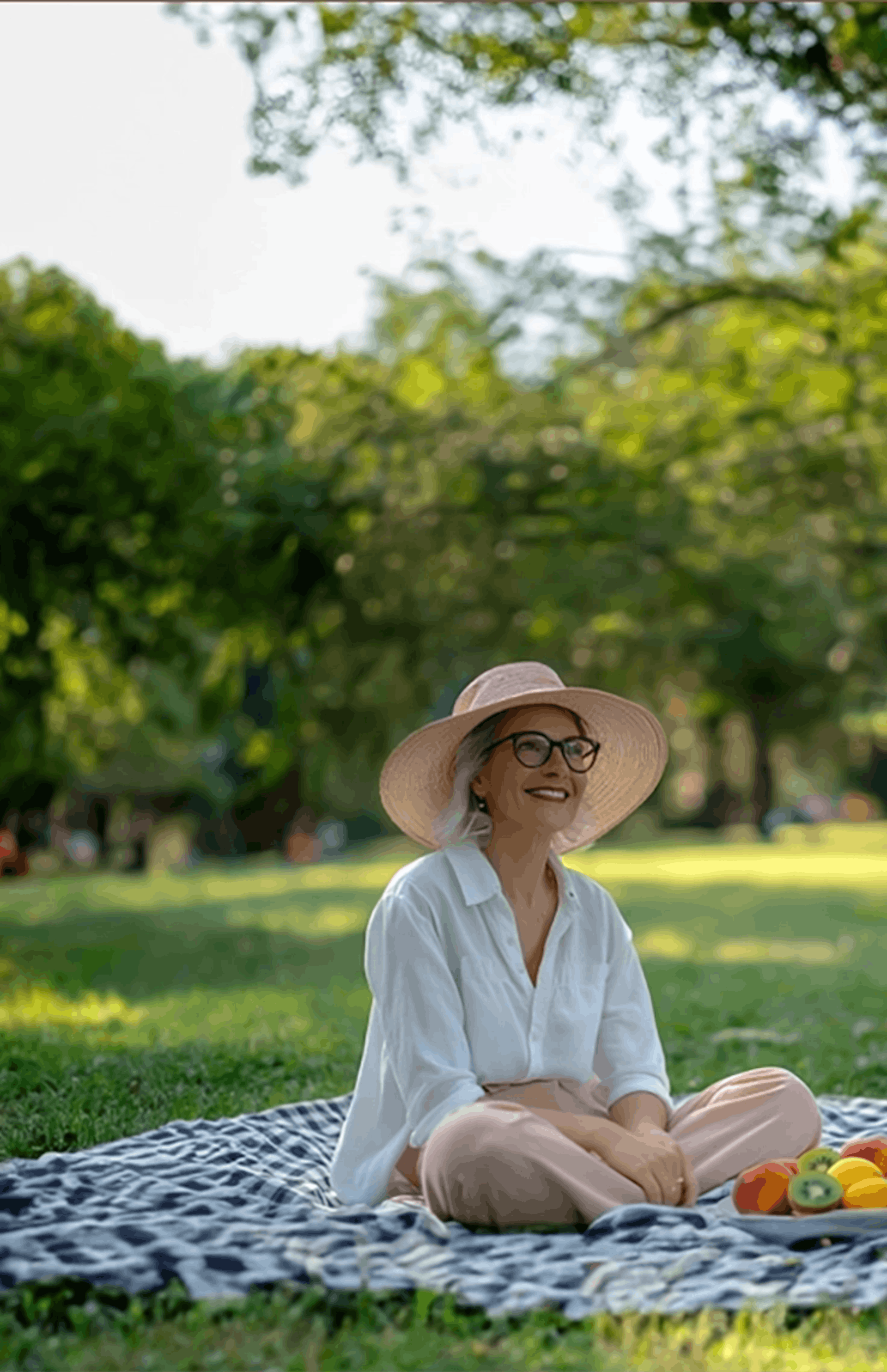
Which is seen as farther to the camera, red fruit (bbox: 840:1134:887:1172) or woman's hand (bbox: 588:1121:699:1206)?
red fruit (bbox: 840:1134:887:1172)

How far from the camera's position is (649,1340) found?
3074mm

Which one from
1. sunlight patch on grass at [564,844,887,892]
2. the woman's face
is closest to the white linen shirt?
the woman's face

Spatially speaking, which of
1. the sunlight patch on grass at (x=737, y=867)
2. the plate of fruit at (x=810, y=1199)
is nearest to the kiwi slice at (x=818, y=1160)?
the plate of fruit at (x=810, y=1199)

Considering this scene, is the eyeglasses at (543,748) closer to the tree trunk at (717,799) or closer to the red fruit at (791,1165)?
the red fruit at (791,1165)

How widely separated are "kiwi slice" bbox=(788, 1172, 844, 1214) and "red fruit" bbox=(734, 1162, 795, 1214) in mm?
68

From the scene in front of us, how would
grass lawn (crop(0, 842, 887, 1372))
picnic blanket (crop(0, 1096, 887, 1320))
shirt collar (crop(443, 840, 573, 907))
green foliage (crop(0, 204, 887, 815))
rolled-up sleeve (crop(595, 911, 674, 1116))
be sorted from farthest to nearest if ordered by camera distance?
green foliage (crop(0, 204, 887, 815)) < rolled-up sleeve (crop(595, 911, 674, 1116)) < shirt collar (crop(443, 840, 573, 907)) < picnic blanket (crop(0, 1096, 887, 1320)) < grass lawn (crop(0, 842, 887, 1372))

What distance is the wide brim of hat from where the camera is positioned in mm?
4516

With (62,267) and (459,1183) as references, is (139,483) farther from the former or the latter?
(459,1183)

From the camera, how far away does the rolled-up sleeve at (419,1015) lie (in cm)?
409

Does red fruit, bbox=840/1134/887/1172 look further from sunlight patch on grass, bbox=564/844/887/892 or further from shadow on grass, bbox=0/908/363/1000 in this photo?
sunlight patch on grass, bbox=564/844/887/892

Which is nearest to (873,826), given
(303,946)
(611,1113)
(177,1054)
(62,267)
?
(303,946)

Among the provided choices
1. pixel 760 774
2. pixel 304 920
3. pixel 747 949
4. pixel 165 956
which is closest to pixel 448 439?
pixel 165 956

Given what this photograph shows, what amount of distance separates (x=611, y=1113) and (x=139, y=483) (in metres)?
7.29

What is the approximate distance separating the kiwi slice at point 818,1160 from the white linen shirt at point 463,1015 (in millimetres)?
466
